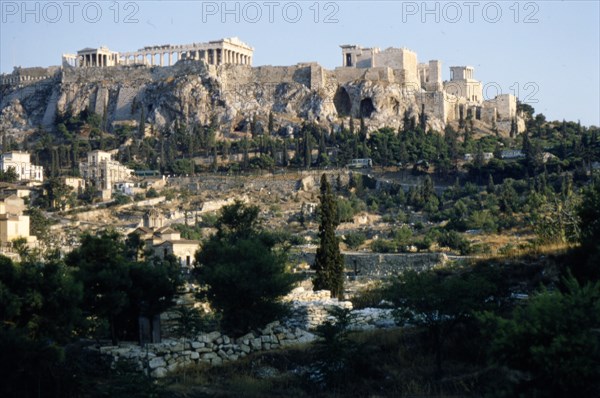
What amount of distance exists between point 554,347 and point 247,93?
6997 centimetres

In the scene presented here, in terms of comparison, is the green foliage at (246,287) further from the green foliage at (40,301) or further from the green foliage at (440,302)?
the green foliage at (40,301)

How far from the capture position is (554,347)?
10.1 m

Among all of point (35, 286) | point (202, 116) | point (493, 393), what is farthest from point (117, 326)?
point (202, 116)

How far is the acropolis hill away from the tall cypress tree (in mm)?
49242

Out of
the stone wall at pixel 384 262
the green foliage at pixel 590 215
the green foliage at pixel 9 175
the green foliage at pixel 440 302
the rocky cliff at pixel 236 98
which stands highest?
the rocky cliff at pixel 236 98

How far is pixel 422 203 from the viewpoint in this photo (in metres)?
54.0

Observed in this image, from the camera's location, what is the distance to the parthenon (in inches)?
3369

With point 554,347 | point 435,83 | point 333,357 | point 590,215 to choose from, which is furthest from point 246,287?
point 435,83

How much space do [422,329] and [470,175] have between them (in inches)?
1822

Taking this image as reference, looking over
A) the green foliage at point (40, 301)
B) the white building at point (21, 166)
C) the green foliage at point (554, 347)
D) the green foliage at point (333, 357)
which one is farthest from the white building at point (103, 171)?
the green foliage at point (554, 347)

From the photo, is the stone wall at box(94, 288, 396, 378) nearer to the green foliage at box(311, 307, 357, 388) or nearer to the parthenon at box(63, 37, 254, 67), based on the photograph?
the green foliage at box(311, 307, 357, 388)

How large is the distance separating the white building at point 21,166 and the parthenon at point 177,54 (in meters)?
22.7

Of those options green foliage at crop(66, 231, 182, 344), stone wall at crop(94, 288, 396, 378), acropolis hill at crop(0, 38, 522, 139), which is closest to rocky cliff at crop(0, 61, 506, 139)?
acropolis hill at crop(0, 38, 522, 139)

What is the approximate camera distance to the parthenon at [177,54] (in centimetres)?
8556
